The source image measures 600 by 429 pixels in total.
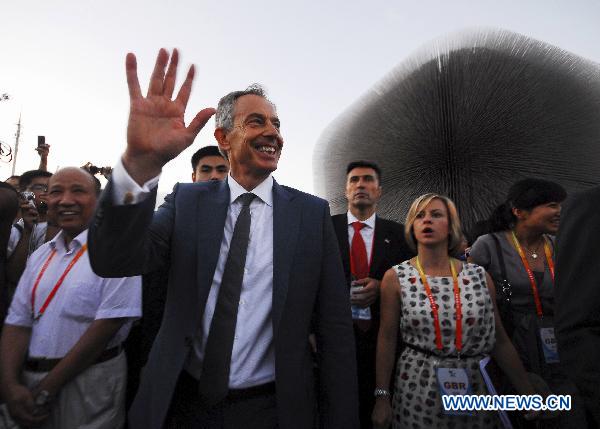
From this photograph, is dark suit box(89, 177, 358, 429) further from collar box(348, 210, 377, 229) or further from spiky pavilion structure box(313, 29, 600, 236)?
Result: spiky pavilion structure box(313, 29, 600, 236)

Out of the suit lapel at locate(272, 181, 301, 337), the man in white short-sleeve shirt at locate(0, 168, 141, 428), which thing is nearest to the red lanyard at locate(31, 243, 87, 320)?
the man in white short-sleeve shirt at locate(0, 168, 141, 428)

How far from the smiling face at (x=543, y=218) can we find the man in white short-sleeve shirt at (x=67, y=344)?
282 cm

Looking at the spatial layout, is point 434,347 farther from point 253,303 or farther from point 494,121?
point 494,121

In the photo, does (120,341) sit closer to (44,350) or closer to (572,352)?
(44,350)

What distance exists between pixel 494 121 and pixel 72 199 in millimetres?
6732

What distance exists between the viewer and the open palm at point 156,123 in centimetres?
105

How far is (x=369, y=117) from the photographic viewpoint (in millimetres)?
8398

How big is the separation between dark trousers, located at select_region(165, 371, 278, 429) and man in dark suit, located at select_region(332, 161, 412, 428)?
1.37 meters

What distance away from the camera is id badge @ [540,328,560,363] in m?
2.43

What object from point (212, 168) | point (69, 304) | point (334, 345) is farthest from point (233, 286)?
point (212, 168)

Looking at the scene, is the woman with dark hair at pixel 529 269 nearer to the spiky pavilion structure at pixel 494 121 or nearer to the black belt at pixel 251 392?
the black belt at pixel 251 392

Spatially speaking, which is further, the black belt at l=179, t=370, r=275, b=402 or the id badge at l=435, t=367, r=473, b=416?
the id badge at l=435, t=367, r=473, b=416

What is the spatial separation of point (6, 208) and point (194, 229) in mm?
1443

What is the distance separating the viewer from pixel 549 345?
2443 millimetres
